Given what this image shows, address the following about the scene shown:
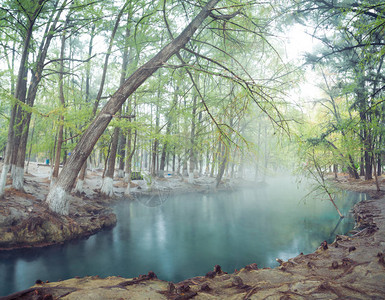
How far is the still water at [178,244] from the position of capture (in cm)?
725

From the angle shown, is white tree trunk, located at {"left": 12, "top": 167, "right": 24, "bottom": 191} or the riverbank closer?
the riverbank

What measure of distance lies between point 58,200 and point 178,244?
5043 millimetres

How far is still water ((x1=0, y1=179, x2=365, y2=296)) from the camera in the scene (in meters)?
7.25

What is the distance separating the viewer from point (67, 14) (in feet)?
37.2

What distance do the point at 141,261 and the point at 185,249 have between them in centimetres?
195

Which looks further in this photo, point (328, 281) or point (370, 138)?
point (370, 138)

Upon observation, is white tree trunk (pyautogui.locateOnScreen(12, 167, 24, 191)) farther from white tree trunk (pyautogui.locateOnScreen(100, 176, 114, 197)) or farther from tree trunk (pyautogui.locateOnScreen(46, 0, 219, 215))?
white tree trunk (pyautogui.locateOnScreen(100, 176, 114, 197))

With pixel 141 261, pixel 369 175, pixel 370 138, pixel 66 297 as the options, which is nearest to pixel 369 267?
pixel 66 297

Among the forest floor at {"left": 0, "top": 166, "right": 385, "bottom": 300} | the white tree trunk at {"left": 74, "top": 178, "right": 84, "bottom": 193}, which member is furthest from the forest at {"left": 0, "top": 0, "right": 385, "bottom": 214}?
the forest floor at {"left": 0, "top": 166, "right": 385, "bottom": 300}

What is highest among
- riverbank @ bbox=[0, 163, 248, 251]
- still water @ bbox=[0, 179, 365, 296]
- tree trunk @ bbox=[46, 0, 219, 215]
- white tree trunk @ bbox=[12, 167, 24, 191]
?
tree trunk @ bbox=[46, 0, 219, 215]

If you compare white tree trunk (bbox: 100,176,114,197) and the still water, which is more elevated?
white tree trunk (bbox: 100,176,114,197)

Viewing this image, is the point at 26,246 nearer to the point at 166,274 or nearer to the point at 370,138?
the point at 166,274

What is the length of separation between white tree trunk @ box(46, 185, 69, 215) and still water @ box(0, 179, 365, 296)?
4.48 ft

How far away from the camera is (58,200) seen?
28.5 ft
